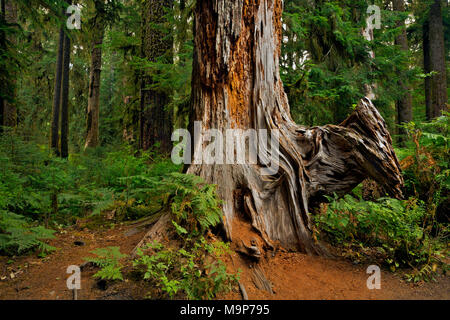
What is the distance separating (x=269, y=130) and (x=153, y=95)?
4996 millimetres

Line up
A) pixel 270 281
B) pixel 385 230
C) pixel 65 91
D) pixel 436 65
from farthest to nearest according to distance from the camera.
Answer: pixel 436 65 < pixel 65 91 < pixel 385 230 < pixel 270 281

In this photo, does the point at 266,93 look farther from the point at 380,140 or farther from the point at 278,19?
the point at 380,140

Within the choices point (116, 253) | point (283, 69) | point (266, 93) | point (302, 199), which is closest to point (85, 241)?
point (116, 253)

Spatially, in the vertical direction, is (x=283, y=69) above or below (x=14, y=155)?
above

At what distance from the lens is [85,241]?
390 centimetres

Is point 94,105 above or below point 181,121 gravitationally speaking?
above

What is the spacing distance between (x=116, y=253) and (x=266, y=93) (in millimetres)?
2978

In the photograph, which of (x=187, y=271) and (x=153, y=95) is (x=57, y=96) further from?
(x=187, y=271)

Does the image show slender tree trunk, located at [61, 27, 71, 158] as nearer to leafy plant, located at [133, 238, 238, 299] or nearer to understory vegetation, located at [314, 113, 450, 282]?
leafy plant, located at [133, 238, 238, 299]

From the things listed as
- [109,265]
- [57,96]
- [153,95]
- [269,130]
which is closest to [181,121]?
[153,95]

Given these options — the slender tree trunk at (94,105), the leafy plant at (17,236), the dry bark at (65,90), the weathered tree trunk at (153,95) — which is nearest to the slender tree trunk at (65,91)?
the dry bark at (65,90)

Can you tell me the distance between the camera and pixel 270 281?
2.87 metres

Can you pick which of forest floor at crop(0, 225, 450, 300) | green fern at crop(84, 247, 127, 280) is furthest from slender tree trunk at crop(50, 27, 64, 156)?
green fern at crop(84, 247, 127, 280)

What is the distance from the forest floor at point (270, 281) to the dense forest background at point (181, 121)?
263 mm
